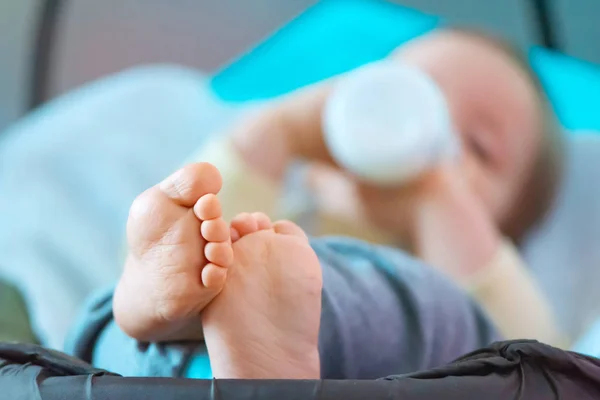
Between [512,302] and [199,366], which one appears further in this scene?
[512,302]

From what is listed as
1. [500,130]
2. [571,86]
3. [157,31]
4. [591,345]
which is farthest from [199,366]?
[157,31]

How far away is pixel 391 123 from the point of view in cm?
74

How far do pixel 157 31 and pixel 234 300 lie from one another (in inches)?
35.0

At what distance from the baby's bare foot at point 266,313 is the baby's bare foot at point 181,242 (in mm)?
18

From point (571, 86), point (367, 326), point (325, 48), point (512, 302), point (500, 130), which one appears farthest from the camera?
point (325, 48)

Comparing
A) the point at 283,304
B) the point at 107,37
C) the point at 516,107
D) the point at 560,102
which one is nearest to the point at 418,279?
the point at 283,304

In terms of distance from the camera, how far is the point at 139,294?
421mm

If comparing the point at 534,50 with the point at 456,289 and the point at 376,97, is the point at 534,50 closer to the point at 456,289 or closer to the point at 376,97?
the point at 376,97

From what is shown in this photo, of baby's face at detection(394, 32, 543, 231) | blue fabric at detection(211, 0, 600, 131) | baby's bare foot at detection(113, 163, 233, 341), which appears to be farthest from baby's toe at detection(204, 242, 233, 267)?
blue fabric at detection(211, 0, 600, 131)

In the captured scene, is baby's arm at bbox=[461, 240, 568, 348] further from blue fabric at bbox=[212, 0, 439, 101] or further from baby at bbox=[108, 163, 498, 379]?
blue fabric at bbox=[212, 0, 439, 101]

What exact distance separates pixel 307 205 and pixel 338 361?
0.39 meters

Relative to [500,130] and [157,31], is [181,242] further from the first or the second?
[157,31]

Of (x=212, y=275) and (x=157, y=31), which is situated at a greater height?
(x=157, y=31)

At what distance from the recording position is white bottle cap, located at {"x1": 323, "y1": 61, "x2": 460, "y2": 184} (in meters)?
0.74
